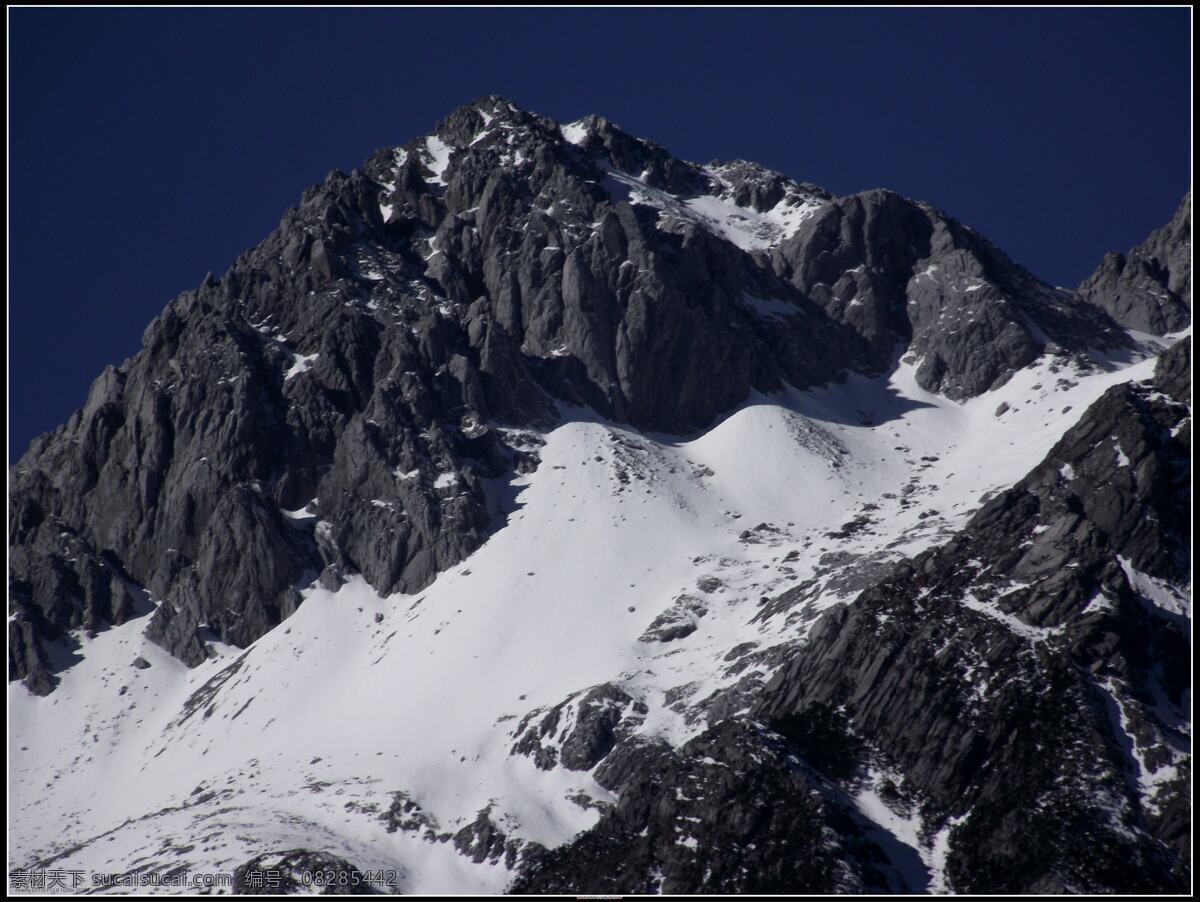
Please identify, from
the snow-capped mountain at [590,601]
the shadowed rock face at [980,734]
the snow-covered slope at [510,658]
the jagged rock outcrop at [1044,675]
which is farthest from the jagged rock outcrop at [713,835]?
the jagged rock outcrop at [1044,675]

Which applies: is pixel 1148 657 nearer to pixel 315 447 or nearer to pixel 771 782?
pixel 771 782

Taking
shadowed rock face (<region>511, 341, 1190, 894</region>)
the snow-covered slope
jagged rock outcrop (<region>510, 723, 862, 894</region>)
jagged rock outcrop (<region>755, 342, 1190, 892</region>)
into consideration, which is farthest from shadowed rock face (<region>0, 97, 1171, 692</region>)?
jagged rock outcrop (<region>510, 723, 862, 894</region>)

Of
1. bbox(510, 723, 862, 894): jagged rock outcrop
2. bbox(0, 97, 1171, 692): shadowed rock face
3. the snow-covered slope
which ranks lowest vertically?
bbox(510, 723, 862, 894): jagged rock outcrop

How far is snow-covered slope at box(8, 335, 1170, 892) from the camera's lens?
119938mm

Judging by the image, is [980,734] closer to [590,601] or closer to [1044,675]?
[1044,675]

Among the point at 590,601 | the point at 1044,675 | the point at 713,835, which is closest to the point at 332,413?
the point at 590,601

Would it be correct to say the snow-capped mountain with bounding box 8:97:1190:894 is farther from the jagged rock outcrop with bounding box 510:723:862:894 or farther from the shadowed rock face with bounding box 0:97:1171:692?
the shadowed rock face with bounding box 0:97:1171:692

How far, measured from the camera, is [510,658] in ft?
465

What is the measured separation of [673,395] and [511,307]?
73.9 ft

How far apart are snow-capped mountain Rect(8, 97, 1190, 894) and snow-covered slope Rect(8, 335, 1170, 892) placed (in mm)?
442

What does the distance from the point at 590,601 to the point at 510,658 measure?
10.4 metres

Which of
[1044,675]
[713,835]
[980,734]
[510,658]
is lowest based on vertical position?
[713,835]

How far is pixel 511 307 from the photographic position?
197 metres

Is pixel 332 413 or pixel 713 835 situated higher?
pixel 332 413
